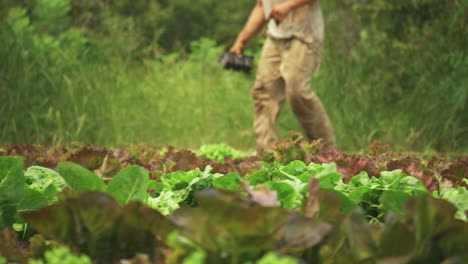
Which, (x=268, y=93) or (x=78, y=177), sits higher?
(x=78, y=177)

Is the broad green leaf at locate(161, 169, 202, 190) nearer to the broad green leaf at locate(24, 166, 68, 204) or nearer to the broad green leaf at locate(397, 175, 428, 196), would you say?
the broad green leaf at locate(24, 166, 68, 204)

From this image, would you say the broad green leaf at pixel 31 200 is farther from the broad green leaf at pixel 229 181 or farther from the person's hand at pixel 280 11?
the person's hand at pixel 280 11

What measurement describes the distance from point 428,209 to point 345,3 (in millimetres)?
8156

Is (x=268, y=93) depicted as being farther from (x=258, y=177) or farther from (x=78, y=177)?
(x=78, y=177)

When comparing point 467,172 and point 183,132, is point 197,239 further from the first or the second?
point 183,132

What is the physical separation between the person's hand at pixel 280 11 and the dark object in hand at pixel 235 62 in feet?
2.33

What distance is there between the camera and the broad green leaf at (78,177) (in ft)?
3.72

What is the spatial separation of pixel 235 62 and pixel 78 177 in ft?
14.7

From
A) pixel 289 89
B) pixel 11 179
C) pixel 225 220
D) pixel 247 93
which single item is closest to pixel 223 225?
pixel 225 220

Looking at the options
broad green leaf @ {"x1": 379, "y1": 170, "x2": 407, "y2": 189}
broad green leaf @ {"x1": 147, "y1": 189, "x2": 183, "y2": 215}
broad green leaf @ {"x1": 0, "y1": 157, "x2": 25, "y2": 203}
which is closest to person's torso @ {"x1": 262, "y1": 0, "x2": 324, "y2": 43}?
broad green leaf @ {"x1": 379, "y1": 170, "x2": 407, "y2": 189}

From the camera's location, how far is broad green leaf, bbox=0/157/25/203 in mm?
1206

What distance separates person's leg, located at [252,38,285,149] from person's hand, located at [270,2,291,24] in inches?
20.0

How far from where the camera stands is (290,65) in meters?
5.27

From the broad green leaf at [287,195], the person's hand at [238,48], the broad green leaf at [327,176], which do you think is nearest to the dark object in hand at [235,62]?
the person's hand at [238,48]
